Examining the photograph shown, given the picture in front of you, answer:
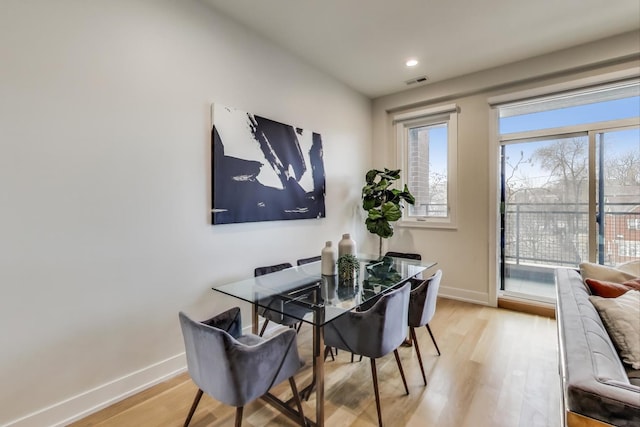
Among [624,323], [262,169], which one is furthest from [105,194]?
[624,323]

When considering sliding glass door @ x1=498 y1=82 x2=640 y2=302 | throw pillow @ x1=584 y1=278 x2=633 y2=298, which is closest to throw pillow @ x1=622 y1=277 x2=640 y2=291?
throw pillow @ x1=584 y1=278 x2=633 y2=298

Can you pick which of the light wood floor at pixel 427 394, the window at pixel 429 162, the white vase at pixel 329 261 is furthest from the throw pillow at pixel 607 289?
the window at pixel 429 162

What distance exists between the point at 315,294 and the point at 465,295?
2752 millimetres

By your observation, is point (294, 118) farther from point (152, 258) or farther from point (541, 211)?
point (541, 211)

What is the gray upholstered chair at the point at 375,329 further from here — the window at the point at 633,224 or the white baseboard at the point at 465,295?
the window at the point at 633,224

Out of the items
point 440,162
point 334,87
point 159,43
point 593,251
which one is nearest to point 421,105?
point 440,162

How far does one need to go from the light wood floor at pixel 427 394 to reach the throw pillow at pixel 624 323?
64cm

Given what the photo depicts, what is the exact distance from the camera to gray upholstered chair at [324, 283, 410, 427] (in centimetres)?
170

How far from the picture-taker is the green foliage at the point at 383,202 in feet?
12.6

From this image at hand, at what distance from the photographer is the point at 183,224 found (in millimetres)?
2264

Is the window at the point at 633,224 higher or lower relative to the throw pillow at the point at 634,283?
higher

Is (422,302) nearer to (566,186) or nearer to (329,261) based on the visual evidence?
(329,261)

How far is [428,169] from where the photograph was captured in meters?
Answer: 4.21

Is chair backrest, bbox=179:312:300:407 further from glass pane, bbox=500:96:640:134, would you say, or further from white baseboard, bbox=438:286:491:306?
glass pane, bbox=500:96:640:134
